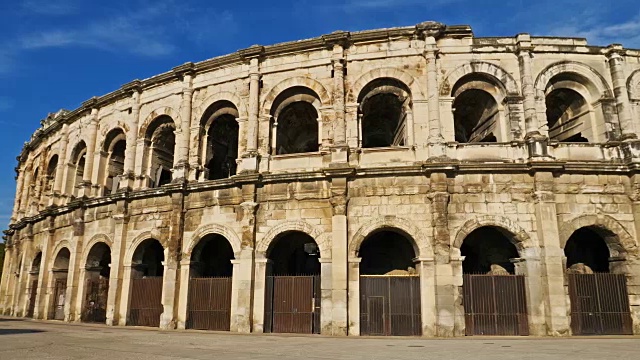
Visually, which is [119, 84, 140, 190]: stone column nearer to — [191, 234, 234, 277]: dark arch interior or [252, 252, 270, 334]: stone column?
[191, 234, 234, 277]: dark arch interior

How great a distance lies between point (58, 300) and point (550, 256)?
59.3ft

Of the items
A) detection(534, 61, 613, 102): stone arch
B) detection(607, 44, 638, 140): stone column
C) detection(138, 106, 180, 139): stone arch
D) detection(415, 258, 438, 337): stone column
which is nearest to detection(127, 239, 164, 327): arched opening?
detection(138, 106, 180, 139): stone arch

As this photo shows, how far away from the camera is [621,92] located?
44.0 ft

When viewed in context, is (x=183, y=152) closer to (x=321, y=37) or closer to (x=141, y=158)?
(x=141, y=158)

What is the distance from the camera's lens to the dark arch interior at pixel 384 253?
14648 millimetres

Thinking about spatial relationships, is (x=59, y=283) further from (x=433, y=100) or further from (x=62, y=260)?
(x=433, y=100)

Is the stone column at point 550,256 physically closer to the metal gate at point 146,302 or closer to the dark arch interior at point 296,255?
the dark arch interior at point 296,255

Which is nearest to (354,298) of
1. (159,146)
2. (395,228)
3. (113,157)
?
(395,228)

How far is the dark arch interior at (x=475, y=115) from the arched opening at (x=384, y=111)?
1778mm

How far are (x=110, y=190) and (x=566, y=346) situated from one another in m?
17.0

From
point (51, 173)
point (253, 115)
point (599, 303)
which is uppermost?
point (51, 173)

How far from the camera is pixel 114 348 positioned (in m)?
8.20

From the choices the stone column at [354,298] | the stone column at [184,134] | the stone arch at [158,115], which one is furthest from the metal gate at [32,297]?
the stone column at [354,298]

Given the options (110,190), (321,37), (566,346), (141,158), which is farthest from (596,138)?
(110,190)
